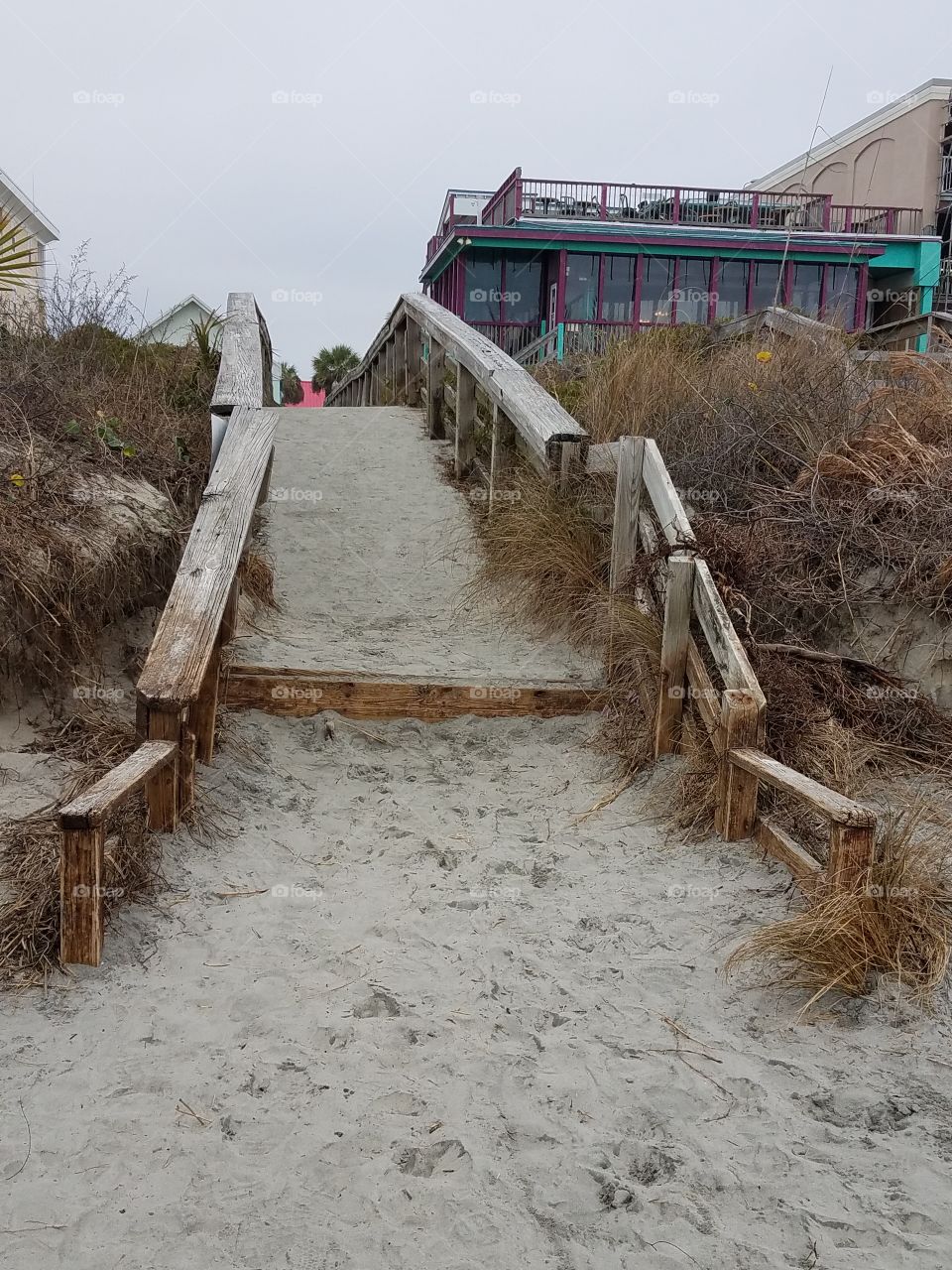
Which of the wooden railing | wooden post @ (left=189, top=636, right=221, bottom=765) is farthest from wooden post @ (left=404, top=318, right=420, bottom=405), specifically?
wooden post @ (left=189, top=636, right=221, bottom=765)

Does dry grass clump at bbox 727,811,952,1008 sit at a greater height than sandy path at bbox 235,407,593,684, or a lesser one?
lesser

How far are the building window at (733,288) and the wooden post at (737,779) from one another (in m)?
19.2

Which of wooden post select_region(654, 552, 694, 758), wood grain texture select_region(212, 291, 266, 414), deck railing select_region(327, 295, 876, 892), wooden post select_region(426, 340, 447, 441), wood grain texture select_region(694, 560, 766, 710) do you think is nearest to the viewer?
deck railing select_region(327, 295, 876, 892)

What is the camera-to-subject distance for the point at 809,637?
4.62 metres

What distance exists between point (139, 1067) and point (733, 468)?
13.5 feet

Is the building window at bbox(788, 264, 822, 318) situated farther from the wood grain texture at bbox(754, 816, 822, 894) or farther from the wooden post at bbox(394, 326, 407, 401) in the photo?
the wood grain texture at bbox(754, 816, 822, 894)

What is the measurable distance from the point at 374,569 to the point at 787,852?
343 cm

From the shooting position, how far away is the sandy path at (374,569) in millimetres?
4945

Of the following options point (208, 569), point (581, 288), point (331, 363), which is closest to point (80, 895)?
point (208, 569)

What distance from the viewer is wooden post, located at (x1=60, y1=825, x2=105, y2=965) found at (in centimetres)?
267

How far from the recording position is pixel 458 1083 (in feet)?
7.86

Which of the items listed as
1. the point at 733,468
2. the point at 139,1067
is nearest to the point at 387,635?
the point at 733,468

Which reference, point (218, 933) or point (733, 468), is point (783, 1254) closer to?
point (218, 933)

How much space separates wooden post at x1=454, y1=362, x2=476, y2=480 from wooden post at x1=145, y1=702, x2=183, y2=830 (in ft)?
14.5
